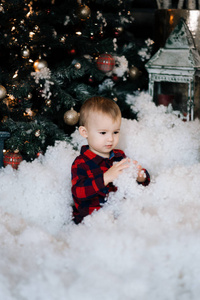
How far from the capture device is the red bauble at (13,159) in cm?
183

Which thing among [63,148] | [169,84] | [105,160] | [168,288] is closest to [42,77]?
[63,148]

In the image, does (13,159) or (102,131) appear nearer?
(102,131)

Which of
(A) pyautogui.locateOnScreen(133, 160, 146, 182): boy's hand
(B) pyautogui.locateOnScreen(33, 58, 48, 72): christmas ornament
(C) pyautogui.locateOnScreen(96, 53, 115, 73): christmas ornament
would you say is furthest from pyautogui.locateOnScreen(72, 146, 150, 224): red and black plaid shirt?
(C) pyautogui.locateOnScreen(96, 53, 115, 73): christmas ornament

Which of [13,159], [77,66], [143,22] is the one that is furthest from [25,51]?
[143,22]

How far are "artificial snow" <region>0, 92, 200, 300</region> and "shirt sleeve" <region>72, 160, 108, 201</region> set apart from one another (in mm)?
83

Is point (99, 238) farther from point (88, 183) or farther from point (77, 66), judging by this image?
point (77, 66)

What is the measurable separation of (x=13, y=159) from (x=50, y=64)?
0.64 m

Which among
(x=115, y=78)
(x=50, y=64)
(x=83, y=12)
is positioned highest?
(x=83, y=12)

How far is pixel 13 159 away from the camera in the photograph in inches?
72.2

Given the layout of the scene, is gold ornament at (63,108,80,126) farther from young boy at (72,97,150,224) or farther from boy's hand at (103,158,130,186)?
boy's hand at (103,158,130,186)

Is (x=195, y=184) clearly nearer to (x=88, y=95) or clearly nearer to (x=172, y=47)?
(x=88, y=95)

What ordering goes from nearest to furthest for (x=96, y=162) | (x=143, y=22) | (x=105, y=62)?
(x=96, y=162)
(x=105, y=62)
(x=143, y=22)

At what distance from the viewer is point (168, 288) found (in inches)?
41.9

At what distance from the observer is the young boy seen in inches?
56.9
